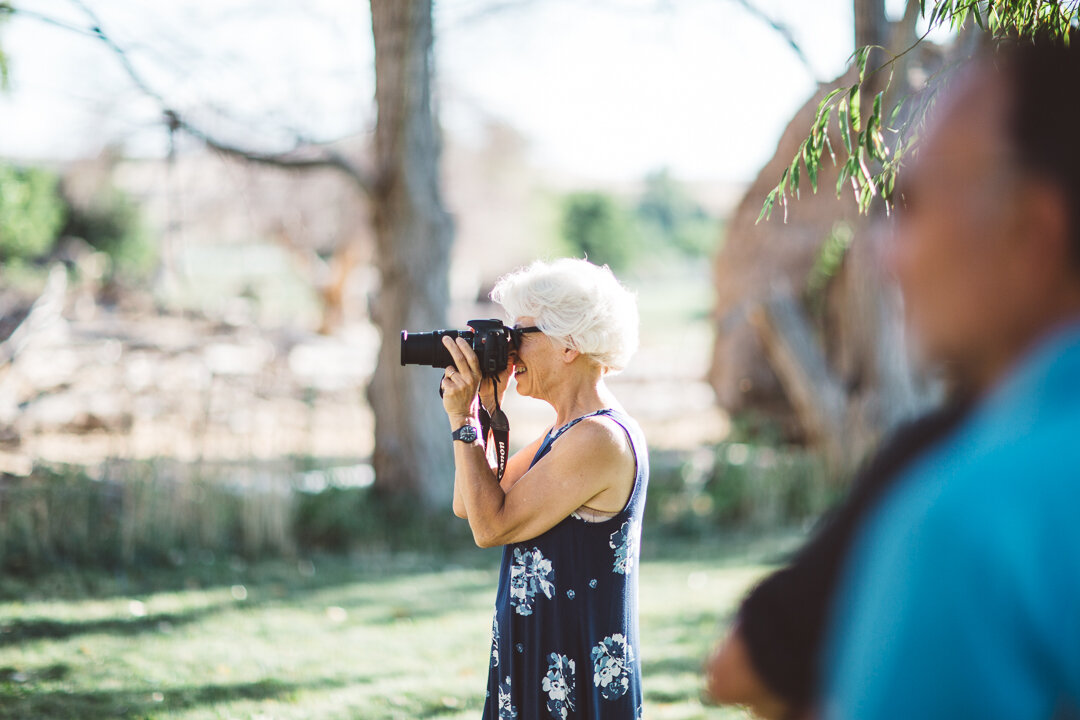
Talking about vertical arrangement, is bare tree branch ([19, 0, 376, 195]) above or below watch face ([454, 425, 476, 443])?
above

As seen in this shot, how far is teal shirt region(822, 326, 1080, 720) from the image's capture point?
0.74 m

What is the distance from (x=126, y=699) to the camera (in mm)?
4398

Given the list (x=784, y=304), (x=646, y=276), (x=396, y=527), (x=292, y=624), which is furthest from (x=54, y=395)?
(x=646, y=276)

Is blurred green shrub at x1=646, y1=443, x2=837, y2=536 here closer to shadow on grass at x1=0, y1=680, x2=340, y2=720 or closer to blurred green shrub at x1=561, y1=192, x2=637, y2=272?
shadow on grass at x1=0, y1=680, x2=340, y2=720

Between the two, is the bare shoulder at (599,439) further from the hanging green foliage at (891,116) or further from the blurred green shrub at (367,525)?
the blurred green shrub at (367,525)

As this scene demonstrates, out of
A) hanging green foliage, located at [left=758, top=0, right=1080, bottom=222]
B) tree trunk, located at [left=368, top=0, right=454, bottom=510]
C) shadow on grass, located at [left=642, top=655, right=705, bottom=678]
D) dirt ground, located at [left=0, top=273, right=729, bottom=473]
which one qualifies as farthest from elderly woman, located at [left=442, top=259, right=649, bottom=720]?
tree trunk, located at [left=368, top=0, right=454, bottom=510]

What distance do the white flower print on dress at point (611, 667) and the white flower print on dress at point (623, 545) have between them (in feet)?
0.58

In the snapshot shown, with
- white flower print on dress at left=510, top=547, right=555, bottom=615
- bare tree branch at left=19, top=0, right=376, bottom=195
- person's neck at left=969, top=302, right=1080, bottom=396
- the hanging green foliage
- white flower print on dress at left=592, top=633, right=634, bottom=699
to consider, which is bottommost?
white flower print on dress at left=592, top=633, right=634, bottom=699

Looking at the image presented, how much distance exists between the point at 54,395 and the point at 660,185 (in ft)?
200

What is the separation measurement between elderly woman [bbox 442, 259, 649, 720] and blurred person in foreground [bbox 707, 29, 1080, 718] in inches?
54.4

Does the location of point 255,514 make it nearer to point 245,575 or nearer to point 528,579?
point 245,575

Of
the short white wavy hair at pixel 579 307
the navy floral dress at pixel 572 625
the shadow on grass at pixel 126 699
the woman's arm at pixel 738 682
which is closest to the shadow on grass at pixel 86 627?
the shadow on grass at pixel 126 699

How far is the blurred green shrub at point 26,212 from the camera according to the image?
59.7ft

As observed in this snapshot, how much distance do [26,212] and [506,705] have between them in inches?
815
